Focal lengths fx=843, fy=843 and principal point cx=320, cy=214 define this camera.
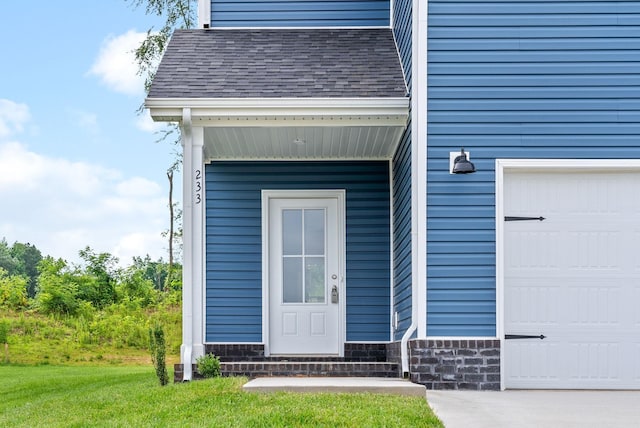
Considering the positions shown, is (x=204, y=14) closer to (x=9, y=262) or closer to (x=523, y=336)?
(x=523, y=336)

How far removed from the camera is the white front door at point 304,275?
30.4ft

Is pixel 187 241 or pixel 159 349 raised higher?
pixel 187 241

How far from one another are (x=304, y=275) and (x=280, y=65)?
2373 millimetres

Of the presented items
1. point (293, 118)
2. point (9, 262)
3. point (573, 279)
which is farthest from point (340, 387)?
point (9, 262)

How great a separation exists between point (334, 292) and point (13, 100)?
1414 centimetres

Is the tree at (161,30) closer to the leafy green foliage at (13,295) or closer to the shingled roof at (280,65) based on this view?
the leafy green foliage at (13,295)

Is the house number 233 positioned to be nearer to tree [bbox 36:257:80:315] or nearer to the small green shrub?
the small green shrub

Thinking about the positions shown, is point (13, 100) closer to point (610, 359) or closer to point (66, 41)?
point (66, 41)

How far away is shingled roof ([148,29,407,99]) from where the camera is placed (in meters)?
7.72

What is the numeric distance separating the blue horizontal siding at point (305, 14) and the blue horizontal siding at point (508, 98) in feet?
8.85

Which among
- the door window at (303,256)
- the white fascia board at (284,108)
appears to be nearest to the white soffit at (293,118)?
the white fascia board at (284,108)

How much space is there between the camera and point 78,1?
800 inches

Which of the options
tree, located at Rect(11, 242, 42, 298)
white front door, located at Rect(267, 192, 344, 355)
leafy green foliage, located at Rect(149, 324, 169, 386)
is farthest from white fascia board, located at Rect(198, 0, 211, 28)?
tree, located at Rect(11, 242, 42, 298)

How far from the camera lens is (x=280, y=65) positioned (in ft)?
27.6
